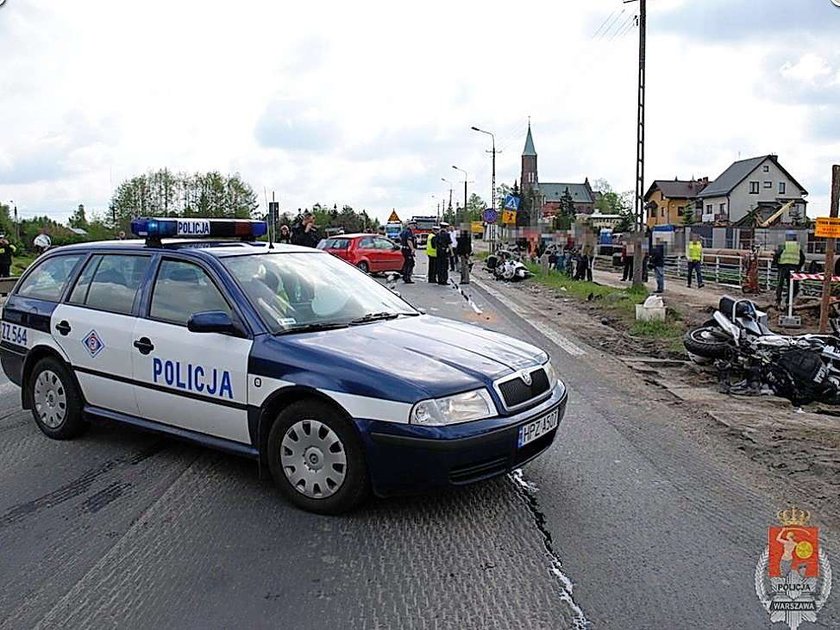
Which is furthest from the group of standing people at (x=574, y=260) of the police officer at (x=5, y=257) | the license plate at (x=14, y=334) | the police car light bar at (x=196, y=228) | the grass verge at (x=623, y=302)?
the license plate at (x=14, y=334)

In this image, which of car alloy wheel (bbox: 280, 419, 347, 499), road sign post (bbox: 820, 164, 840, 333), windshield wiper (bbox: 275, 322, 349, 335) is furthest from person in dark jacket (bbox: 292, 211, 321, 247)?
car alloy wheel (bbox: 280, 419, 347, 499)

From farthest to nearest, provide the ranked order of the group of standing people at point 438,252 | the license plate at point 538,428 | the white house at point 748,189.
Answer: the white house at point 748,189 → the group of standing people at point 438,252 → the license plate at point 538,428

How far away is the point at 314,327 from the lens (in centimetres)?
520

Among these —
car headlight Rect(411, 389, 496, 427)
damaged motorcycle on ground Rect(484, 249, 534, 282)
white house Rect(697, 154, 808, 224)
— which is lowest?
damaged motorcycle on ground Rect(484, 249, 534, 282)

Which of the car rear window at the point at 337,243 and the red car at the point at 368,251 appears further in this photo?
the car rear window at the point at 337,243

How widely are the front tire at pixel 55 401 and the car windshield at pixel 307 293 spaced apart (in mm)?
1688

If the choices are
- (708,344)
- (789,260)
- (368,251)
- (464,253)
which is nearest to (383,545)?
(708,344)

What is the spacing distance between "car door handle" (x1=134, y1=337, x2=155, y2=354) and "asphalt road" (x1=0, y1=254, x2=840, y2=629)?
809 mm

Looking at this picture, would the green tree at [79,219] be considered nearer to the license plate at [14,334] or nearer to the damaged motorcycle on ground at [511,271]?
the damaged motorcycle on ground at [511,271]

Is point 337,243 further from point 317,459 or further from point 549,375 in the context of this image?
point 317,459

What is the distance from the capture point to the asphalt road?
361 centimetres

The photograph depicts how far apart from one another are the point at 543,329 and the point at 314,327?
9613 millimetres

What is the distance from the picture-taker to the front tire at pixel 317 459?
4551 millimetres

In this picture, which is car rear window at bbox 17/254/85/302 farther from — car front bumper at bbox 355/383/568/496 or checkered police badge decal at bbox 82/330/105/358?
car front bumper at bbox 355/383/568/496
